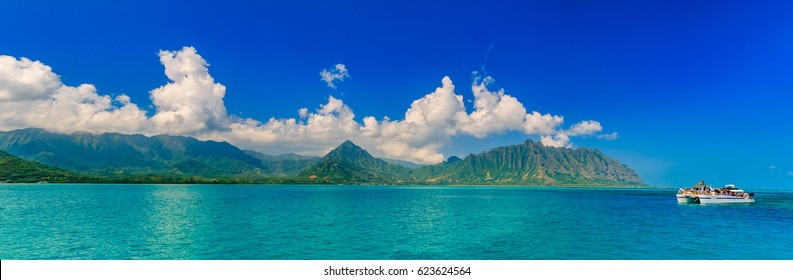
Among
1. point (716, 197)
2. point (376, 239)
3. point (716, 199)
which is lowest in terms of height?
point (376, 239)

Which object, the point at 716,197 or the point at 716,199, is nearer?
the point at 716,199

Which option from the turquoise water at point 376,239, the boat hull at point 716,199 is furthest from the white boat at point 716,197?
the turquoise water at point 376,239

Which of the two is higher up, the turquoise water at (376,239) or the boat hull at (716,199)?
the boat hull at (716,199)

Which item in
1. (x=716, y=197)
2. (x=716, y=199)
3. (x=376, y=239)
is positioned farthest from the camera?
(x=716, y=197)

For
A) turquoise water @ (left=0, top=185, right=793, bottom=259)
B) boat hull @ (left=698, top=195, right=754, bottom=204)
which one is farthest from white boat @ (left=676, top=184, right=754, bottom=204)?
turquoise water @ (left=0, top=185, right=793, bottom=259)

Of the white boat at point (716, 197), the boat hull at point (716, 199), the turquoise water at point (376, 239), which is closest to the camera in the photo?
the turquoise water at point (376, 239)

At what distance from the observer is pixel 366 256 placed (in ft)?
157

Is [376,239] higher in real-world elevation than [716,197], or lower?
lower

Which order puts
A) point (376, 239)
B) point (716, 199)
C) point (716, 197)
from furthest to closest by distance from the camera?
point (716, 197) < point (716, 199) < point (376, 239)

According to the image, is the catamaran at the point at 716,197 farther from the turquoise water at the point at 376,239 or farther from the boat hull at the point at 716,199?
the turquoise water at the point at 376,239

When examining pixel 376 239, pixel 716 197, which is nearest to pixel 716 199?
pixel 716 197

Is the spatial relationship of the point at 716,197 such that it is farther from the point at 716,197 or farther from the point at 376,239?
the point at 376,239

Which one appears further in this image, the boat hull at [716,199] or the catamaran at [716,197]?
the catamaran at [716,197]

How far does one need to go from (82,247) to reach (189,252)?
13.8 m
